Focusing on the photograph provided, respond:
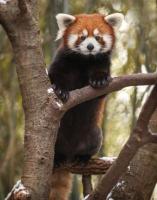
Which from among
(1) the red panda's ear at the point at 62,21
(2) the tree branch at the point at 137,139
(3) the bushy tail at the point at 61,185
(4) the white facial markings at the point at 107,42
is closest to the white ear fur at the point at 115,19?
(4) the white facial markings at the point at 107,42

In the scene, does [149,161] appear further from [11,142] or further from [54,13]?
[54,13]

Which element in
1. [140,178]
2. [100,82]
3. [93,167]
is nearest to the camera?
[100,82]

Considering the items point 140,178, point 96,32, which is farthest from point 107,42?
point 140,178

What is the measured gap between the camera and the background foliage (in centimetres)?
360

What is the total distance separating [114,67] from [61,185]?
1229mm

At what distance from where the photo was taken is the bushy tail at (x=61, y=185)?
11.3 ft

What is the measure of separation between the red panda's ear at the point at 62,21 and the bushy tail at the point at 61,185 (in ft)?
3.02

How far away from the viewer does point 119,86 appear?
2.60m

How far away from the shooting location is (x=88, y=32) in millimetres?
3492

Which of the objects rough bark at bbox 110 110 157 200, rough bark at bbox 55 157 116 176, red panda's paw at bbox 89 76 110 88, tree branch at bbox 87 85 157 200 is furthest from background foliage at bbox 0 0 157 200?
tree branch at bbox 87 85 157 200

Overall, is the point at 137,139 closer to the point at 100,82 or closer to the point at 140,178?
the point at 100,82

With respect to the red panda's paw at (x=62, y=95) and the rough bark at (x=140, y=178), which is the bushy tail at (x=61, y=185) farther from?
the red panda's paw at (x=62, y=95)

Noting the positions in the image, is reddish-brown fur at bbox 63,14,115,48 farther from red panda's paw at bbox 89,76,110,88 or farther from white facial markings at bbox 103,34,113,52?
red panda's paw at bbox 89,76,110,88

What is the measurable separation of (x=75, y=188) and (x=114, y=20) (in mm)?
1177
